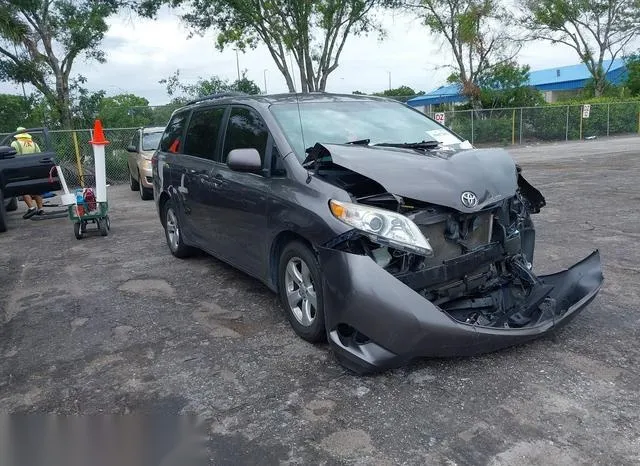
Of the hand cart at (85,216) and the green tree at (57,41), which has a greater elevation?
the green tree at (57,41)

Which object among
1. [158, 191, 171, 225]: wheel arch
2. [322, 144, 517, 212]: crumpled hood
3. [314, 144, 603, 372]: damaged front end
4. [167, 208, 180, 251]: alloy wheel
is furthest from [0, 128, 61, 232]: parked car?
[322, 144, 517, 212]: crumpled hood

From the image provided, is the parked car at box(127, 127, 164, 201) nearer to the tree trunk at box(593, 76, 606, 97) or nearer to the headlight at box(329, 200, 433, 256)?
the headlight at box(329, 200, 433, 256)

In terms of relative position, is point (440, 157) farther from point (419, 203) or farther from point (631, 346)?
point (631, 346)

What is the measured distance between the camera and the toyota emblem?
3.63m

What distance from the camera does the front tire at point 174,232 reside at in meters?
6.74

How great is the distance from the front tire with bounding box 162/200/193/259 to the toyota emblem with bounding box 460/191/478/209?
153 inches

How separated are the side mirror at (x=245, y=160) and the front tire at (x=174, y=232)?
2.44 metres

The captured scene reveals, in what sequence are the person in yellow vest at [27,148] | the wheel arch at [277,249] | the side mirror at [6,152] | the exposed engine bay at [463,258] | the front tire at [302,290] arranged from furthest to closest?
the person in yellow vest at [27,148] < the side mirror at [6,152] < the wheel arch at [277,249] < the front tire at [302,290] < the exposed engine bay at [463,258]

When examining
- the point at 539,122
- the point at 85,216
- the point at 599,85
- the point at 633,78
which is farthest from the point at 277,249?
the point at 633,78

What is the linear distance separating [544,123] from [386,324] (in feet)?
90.8

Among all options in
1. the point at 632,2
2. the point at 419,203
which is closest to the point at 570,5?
the point at 632,2

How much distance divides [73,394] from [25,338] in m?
1.32

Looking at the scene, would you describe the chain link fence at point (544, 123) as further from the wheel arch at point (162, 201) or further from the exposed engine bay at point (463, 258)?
the exposed engine bay at point (463, 258)

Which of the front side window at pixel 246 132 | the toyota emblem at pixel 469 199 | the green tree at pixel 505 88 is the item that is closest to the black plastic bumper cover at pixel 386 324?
the toyota emblem at pixel 469 199
